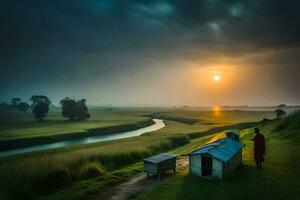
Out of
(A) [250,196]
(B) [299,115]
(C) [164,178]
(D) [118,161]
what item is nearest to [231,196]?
(A) [250,196]

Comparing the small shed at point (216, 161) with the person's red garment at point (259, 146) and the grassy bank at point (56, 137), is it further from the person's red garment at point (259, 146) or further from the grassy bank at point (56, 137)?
the grassy bank at point (56, 137)

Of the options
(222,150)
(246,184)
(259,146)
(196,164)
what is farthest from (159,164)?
(259,146)

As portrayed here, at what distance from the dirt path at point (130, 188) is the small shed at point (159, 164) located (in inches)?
31.3

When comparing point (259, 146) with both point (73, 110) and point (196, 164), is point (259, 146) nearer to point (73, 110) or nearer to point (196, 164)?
point (196, 164)

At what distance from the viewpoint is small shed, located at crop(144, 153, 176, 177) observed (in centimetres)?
2862

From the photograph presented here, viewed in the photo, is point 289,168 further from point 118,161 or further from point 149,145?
point 149,145

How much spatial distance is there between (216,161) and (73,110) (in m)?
112

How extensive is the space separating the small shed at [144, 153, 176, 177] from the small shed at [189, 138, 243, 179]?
2.81 meters

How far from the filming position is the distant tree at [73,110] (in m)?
128

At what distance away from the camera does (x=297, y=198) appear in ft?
65.3

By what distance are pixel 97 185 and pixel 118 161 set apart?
11.0m

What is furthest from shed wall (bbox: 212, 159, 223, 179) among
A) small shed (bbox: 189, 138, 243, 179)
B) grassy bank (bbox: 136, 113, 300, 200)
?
grassy bank (bbox: 136, 113, 300, 200)

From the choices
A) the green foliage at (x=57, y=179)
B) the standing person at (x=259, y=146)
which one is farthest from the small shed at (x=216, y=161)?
the green foliage at (x=57, y=179)

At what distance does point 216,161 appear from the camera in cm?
2567
